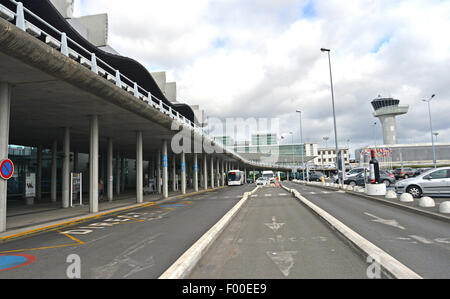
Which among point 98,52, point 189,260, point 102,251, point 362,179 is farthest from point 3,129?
point 362,179

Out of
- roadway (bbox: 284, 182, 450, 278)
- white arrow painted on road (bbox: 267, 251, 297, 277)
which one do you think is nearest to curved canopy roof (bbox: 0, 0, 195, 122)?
white arrow painted on road (bbox: 267, 251, 297, 277)

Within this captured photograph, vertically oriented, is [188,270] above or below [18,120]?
below

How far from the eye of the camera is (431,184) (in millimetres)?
16203

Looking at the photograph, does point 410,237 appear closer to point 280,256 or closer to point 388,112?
point 280,256

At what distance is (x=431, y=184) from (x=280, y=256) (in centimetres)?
1441

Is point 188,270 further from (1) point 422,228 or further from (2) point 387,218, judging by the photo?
(2) point 387,218

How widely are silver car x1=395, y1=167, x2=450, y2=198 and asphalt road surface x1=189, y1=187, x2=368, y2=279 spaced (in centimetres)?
1055

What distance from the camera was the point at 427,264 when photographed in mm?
5371

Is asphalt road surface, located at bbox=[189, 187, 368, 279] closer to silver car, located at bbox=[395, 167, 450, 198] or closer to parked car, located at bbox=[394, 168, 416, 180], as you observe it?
silver car, located at bbox=[395, 167, 450, 198]

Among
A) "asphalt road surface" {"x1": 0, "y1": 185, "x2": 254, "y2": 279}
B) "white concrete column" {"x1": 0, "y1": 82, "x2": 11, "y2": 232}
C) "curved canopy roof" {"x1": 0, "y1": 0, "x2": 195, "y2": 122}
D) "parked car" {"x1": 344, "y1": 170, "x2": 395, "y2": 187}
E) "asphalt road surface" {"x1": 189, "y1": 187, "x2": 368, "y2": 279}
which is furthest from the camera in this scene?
"parked car" {"x1": 344, "y1": 170, "x2": 395, "y2": 187}

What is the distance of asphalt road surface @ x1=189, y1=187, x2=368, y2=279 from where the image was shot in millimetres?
5042
